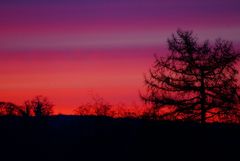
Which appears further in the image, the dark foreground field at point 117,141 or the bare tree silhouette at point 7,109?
the bare tree silhouette at point 7,109

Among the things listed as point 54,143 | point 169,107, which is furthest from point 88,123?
point 169,107

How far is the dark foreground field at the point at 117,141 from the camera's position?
23062 millimetres

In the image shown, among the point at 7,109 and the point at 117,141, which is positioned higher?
the point at 7,109

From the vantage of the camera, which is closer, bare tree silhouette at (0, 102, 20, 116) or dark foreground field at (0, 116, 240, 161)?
dark foreground field at (0, 116, 240, 161)

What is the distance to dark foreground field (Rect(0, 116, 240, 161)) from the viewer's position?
23.1m

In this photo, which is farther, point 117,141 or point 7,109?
point 7,109

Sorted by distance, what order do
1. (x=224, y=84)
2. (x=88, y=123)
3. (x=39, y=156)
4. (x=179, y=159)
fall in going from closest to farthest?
(x=179, y=159) < (x=39, y=156) < (x=88, y=123) < (x=224, y=84)

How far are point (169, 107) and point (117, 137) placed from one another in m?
12.8

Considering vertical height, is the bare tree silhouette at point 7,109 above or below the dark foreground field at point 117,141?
above

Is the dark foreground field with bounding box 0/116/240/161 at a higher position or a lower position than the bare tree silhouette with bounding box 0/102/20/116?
lower

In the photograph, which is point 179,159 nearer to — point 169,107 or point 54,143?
point 54,143

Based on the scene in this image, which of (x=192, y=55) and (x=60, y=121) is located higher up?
(x=192, y=55)

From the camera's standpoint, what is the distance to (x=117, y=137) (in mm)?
24406

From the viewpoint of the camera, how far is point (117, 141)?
24234mm
